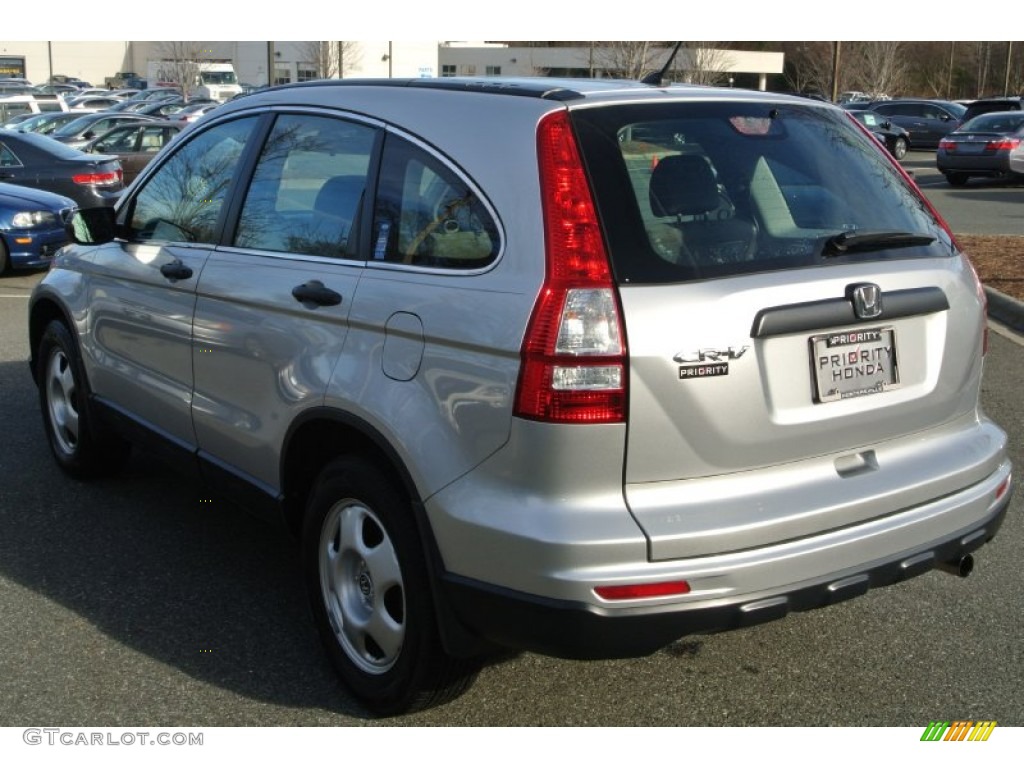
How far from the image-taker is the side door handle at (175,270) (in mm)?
4414

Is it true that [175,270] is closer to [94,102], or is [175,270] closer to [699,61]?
[699,61]

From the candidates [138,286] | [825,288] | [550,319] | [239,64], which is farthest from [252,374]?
[239,64]

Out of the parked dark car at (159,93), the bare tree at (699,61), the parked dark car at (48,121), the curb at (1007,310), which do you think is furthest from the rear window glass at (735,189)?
the parked dark car at (159,93)

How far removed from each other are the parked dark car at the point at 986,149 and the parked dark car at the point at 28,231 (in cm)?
1860

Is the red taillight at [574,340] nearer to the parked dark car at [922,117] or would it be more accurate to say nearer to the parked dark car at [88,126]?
the parked dark car at [88,126]

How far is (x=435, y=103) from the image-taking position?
3477 mm

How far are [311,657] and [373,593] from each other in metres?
0.64

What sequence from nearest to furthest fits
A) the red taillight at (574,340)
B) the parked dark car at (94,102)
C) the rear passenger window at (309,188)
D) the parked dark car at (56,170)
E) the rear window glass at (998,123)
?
the red taillight at (574,340) → the rear passenger window at (309,188) → the parked dark car at (56,170) → the rear window glass at (998,123) → the parked dark car at (94,102)

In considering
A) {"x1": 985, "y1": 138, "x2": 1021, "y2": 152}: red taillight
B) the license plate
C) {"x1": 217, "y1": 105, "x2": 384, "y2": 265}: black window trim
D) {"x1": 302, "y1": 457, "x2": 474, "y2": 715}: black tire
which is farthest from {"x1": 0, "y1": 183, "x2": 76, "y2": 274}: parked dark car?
{"x1": 985, "y1": 138, "x2": 1021, "y2": 152}: red taillight

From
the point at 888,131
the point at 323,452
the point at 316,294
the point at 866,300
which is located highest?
the point at 866,300

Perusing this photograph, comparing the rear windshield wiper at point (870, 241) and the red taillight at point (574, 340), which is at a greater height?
the rear windshield wiper at point (870, 241)

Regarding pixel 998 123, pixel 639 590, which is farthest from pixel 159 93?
pixel 639 590

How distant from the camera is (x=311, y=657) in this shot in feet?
13.1

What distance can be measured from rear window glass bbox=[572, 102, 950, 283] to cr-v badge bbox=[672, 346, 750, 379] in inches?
7.9
